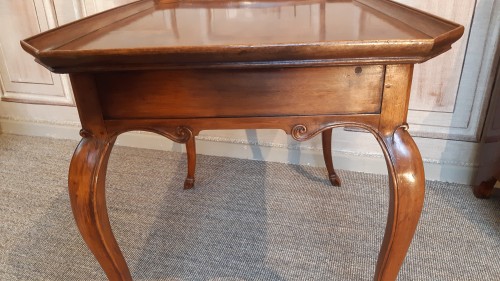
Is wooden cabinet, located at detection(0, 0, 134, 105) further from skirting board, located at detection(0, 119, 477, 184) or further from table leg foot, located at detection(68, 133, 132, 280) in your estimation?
table leg foot, located at detection(68, 133, 132, 280)

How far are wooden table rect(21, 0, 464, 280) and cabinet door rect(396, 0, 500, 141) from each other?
46 centimetres

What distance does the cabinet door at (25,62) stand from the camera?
129 centimetres

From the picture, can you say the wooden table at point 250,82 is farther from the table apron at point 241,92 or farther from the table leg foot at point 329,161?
the table leg foot at point 329,161

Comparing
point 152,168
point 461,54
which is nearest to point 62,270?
point 152,168

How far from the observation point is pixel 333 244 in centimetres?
91

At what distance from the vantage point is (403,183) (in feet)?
1.77

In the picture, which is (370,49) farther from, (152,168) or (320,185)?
(152,168)

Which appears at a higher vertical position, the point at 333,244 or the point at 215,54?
the point at 215,54

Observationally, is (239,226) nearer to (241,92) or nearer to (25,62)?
(241,92)

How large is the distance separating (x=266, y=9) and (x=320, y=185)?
1.86 ft

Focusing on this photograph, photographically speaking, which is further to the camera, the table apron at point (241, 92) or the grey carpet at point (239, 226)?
the grey carpet at point (239, 226)

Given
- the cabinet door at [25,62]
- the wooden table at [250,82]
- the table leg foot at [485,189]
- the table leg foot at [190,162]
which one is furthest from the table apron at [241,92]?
the cabinet door at [25,62]

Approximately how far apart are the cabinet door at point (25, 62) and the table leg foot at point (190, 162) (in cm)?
59

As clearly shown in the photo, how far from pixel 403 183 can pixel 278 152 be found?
0.74m
